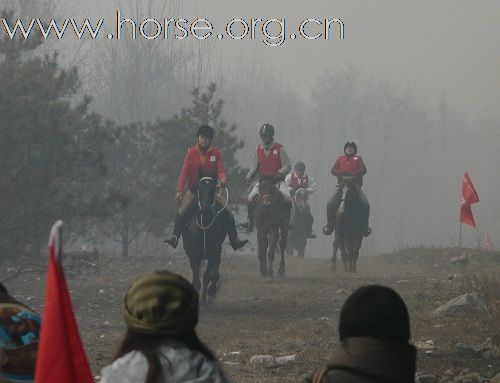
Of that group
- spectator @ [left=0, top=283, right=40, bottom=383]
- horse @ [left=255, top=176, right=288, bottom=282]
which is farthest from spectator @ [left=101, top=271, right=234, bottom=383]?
horse @ [left=255, top=176, right=288, bottom=282]

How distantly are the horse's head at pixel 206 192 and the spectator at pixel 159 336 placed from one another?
1077 centimetres

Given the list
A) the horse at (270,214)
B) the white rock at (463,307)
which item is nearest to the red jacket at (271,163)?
the horse at (270,214)

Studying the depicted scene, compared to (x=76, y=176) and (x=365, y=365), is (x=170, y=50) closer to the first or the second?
(x=76, y=176)

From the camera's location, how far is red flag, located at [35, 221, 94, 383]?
10.9ft

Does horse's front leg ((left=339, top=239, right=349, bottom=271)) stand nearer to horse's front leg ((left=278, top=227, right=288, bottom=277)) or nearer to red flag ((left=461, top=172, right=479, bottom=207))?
horse's front leg ((left=278, top=227, right=288, bottom=277))

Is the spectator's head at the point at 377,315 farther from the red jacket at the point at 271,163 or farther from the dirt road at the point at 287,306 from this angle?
the red jacket at the point at 271,163

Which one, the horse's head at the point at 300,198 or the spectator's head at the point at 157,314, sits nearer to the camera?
the spectator's head at the point at 157,314

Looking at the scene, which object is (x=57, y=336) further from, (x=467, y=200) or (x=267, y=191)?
(x=467, y=200)

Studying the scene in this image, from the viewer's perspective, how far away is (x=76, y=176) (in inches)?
773

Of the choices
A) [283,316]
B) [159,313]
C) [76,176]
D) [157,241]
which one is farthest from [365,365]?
[157,241]

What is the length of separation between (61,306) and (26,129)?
1480 centimetres

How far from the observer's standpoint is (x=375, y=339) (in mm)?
3482

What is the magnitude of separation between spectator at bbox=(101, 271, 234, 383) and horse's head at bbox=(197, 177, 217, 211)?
35.3ft

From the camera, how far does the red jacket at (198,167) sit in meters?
14.7
